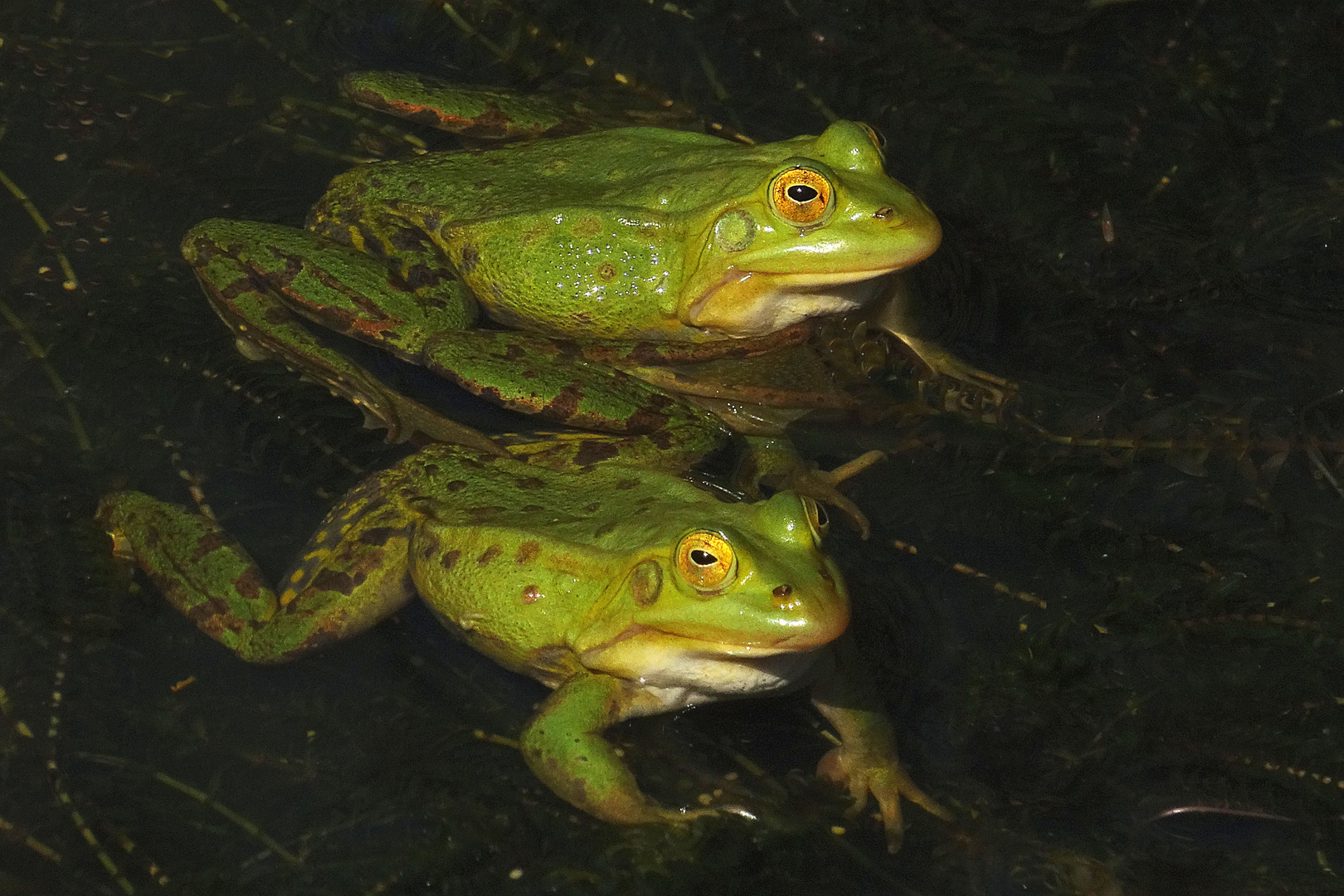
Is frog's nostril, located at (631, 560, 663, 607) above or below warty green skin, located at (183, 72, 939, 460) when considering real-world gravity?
below

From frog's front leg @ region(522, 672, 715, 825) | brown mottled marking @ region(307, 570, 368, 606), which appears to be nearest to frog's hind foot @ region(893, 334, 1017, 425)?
frog's front leg @ region(522, 672, 715, 825)

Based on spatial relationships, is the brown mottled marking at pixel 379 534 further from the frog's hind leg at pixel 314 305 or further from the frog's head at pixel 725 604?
the frog's head at pixel 725 604

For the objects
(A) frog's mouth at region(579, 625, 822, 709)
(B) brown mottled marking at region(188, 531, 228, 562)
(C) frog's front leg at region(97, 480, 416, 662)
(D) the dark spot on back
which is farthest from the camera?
(D) the dark spot on back

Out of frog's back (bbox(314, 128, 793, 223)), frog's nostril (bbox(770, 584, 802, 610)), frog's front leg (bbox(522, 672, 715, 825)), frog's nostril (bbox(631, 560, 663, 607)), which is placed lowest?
frog's front leg (bbox(522, 672, 715, 825))

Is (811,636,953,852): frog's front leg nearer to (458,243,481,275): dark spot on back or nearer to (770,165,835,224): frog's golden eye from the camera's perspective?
(770,165,835,224): frog's golden eye

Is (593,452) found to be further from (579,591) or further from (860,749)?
(860,749)

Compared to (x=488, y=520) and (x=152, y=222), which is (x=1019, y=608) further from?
(x=152, y=222)

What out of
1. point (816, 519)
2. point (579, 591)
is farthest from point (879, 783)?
point (579, 591)
